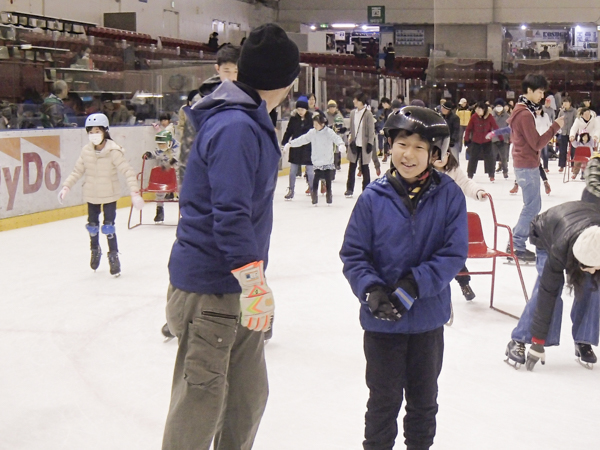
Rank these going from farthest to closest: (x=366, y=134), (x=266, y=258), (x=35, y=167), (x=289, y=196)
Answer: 1. (x=366, y=134)
2. (x=289, y=196)
3. (x=35, y=167)
4. (x=266, y=258)

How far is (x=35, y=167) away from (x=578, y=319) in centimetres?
624

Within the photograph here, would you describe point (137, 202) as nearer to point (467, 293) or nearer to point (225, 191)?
point (467, 293)

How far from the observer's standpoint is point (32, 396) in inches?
135

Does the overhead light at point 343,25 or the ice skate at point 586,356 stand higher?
the overhead light at point 343,25

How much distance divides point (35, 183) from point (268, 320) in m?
6.98

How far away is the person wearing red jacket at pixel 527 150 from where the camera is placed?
6.15 metres

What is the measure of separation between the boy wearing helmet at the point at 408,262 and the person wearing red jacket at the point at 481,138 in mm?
10238

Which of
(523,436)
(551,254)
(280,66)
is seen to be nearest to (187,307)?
(280,66)

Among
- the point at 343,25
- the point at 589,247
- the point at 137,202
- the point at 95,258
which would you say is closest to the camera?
the point at 589,247

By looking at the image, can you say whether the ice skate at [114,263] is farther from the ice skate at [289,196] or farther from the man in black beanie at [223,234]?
the ice skate at [289,196]

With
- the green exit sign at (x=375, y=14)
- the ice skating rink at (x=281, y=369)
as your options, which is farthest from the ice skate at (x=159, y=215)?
the green exit sign at (x=375, y=14)

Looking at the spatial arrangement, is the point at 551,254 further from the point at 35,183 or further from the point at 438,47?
the point at 438,47

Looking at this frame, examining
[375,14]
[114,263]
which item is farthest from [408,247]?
[375,14]

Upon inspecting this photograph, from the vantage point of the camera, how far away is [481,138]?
12.3m
